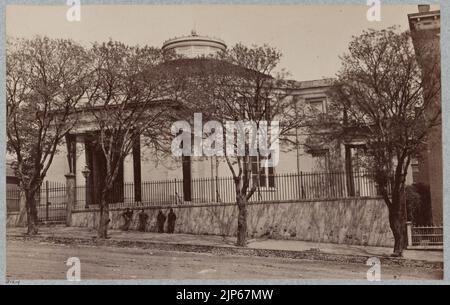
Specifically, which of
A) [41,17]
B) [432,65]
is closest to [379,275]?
[432,65]

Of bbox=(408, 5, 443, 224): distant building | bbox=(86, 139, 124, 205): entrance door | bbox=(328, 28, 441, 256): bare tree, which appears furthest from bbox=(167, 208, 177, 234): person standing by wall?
bbox=(408, 5, 443, 224): distant building

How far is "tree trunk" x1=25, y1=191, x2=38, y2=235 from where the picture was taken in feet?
35.0

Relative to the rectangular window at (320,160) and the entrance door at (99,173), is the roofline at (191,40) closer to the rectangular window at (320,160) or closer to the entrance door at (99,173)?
the entrance door at (99,173)

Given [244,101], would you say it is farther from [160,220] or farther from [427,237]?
[427,237]

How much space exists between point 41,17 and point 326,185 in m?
6.20

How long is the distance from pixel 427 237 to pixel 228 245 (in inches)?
145

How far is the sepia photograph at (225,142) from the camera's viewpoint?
1016cm

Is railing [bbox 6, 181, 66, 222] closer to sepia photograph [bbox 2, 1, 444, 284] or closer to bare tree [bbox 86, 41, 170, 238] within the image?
sepia photograph [bbox 2, 1, 444, 284]

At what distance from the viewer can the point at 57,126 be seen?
11172mm

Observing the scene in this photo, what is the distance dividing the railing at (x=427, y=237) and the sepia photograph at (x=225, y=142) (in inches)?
1.1

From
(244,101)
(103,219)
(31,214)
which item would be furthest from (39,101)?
(244,101)

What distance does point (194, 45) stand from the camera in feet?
35.3

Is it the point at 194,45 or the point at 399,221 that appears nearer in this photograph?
the point at 399,221
